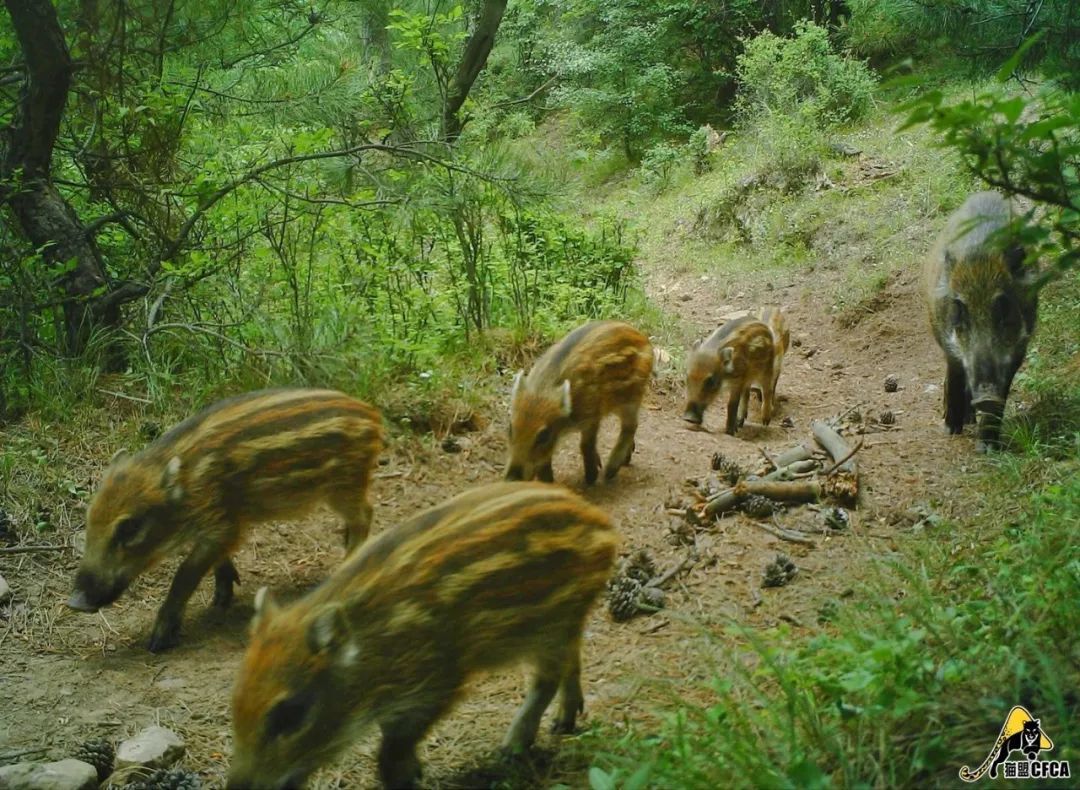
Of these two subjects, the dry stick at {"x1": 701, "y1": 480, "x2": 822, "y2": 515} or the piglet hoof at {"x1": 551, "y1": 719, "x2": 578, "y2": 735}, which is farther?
the dry stick at {"x1": 701, "y1": 480, "x2": 822, "y2": 515}

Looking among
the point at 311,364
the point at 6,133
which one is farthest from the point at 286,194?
the point at 6,133

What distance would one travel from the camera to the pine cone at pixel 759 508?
17.2ft

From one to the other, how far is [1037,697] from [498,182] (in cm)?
472

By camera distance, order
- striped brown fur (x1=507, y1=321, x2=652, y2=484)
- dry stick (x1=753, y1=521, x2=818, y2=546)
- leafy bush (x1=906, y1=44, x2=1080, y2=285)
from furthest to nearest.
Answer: striped brown fur (x1=507, y1=321, x2=652, y2=484) → dry stick (x1=753, y1=521, x2=818, y2=546) → leafy bush (x1=906, y1=44, x2=1080, y2=285)

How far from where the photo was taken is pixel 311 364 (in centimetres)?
589

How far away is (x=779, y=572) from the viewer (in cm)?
446

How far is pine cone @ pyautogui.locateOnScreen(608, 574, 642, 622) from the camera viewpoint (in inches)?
171

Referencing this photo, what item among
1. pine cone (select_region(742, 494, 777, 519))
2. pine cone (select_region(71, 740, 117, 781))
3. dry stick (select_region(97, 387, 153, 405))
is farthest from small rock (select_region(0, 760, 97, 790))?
pine cone (select_region(742, 494, 777, 519))

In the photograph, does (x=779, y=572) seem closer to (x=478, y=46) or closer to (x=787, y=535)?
(x=787, y=535)

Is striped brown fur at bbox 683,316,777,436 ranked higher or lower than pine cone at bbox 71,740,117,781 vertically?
higher

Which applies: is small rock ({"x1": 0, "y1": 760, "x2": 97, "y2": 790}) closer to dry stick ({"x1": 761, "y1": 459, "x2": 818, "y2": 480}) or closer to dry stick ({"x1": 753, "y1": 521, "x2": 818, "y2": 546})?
dry stick ({"x1": 753, "y1": 521, "x2": 818, "y2": 546})

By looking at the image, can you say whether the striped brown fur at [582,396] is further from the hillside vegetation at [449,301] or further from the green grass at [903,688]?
the green grass at [903,688]

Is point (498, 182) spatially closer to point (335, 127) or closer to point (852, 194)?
point (335, 127)

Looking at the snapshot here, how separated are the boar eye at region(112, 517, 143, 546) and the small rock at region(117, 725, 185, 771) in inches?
41.4
